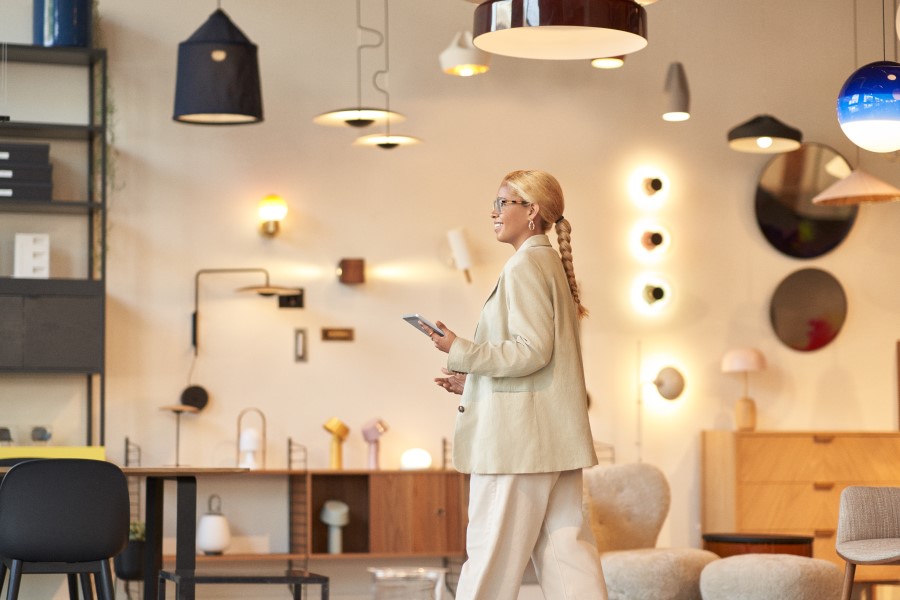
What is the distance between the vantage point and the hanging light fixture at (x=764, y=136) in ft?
24.7

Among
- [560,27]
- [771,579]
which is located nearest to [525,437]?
[560,27]

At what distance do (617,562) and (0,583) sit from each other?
2.64m

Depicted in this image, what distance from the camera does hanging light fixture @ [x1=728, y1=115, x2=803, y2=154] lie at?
24.7 feet

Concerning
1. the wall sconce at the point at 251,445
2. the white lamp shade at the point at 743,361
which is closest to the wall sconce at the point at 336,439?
the wall sconce at the point at 251,445

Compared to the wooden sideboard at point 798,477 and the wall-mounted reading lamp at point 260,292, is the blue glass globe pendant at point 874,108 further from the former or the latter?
the wall-mounted reading lamp at point 260,292

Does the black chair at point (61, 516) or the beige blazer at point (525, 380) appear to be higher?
the beige blazer at point (525, 380)

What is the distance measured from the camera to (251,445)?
7281mm

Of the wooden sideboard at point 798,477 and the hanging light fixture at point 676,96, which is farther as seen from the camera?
the wooden sideboard at point 798,477

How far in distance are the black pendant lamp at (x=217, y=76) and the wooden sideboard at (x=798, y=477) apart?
350 cm

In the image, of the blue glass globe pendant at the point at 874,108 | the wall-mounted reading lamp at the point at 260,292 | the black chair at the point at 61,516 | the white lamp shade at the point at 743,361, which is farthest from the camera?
the white lamp shade at the point at 743,361

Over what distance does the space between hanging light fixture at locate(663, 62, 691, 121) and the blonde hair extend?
3.49m

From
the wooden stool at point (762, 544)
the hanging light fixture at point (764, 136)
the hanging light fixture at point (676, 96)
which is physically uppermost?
the hanging light fixture at point (676, 96)

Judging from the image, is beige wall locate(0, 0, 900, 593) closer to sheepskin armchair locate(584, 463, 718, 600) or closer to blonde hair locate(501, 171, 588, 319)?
sheepskin armchair locate(584, 463, 718, 600)

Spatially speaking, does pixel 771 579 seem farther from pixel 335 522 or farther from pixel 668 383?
pixel 335 522
